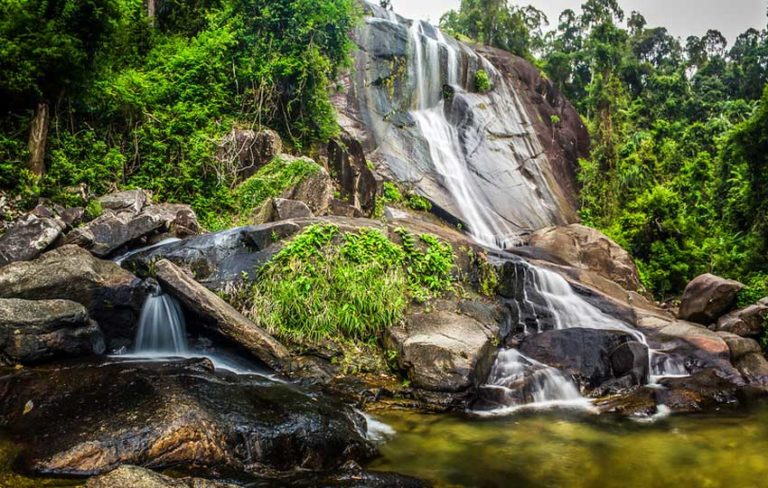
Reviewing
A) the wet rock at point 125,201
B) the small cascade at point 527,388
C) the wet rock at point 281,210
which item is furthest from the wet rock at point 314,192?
the small cascade at point 527,388

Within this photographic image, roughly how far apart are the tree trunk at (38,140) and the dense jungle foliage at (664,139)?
53.4 feet

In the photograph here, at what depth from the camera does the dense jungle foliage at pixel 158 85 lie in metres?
9.38

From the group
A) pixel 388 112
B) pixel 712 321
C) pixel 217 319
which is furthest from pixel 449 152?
pixel 217 319

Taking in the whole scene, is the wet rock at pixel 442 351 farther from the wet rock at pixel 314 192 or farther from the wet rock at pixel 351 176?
the wet rock at pixel 351 176

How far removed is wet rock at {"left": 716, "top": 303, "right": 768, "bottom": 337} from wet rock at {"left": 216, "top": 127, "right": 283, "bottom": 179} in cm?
1144

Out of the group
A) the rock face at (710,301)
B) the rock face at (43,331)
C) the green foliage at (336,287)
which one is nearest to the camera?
the rock face at (43,331)

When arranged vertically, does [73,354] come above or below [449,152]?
below

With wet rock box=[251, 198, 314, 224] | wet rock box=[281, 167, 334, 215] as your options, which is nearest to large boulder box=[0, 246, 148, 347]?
wet rock box=[251, 198, 314, 224]

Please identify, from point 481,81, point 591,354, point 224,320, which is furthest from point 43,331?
point 481,81

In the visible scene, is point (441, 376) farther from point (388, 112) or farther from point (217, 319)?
point (388, 112)

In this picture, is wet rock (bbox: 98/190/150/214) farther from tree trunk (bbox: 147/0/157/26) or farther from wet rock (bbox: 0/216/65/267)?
tree trunk (bbox: 147/0/157/26)

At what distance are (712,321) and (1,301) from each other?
46.1ft

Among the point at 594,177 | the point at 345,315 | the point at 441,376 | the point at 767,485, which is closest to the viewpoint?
the point at 767,485

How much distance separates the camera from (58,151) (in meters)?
10.5
